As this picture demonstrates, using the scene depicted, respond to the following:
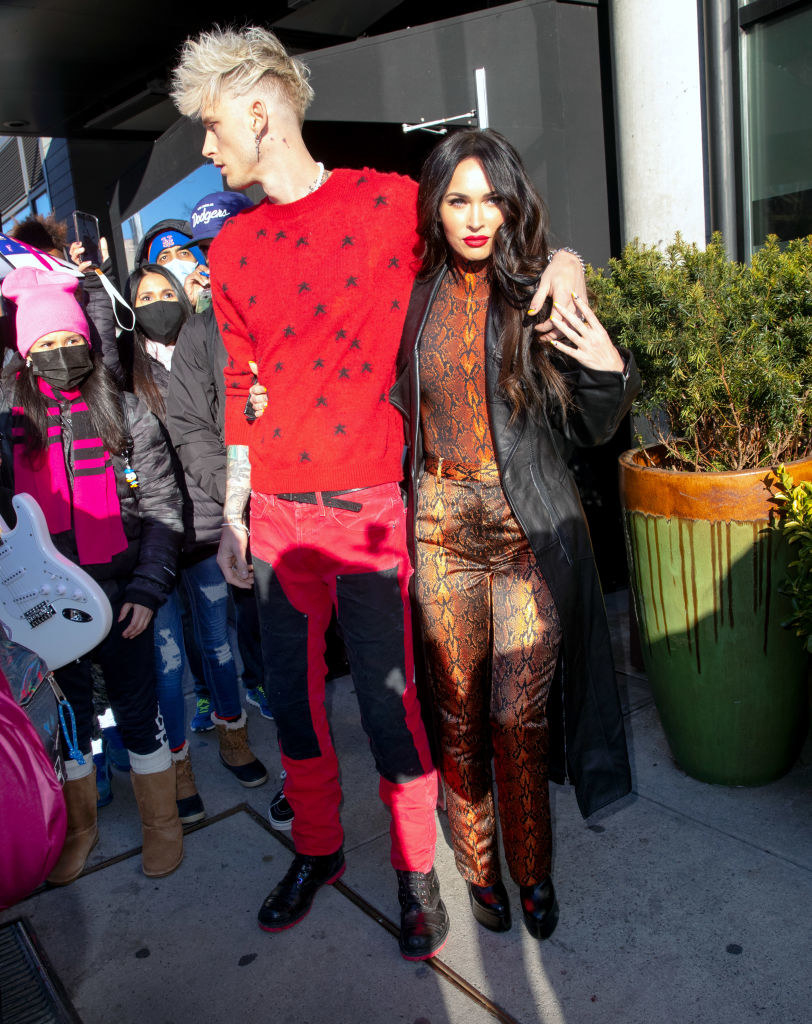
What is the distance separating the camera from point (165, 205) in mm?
5848

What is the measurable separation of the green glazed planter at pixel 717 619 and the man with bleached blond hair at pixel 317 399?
3.26 ft

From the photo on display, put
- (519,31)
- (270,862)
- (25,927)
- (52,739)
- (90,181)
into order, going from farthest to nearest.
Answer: (90,181)
(519,31)
(270,862)
(25,927)
(52,739)

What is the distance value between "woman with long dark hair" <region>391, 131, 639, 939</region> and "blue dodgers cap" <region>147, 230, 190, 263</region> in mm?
2235

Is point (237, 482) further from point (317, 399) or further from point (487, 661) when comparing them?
point (487, 661)

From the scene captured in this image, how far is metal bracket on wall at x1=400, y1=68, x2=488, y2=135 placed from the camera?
165 inches

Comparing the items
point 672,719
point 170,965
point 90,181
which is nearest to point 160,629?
point 170,965

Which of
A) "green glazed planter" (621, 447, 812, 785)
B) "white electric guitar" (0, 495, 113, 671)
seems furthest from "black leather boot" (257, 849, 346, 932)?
"green glazed planter" (621, 447, 812, 785)

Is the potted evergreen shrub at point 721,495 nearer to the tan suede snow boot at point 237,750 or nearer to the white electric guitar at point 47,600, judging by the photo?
the tan suede snow boot at point 237,750

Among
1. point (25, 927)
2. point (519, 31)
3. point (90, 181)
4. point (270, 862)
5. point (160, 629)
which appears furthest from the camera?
point (90, 181)

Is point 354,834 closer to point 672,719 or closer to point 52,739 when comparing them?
point 672,719

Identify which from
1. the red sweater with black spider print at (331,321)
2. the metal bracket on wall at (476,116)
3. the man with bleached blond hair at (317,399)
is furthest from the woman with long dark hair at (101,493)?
the metal bracket on wall at (476,116)

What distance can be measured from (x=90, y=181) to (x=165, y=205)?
587 centimetres

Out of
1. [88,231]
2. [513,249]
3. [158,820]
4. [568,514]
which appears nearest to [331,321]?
[513,249]

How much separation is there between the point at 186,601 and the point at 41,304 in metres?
1.43
